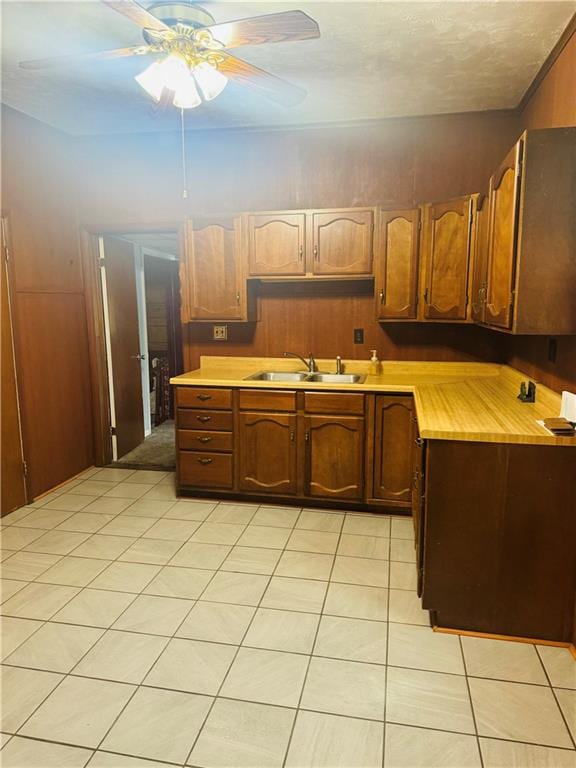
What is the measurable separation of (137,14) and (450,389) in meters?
2.33

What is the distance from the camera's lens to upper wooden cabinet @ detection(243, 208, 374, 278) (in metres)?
3.38

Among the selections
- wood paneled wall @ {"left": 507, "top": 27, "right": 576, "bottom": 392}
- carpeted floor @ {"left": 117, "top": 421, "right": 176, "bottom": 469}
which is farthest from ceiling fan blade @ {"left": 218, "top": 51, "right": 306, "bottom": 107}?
carpeted floor @ {"left": 117, "top": 421, "right": 176, "bottom": 469}

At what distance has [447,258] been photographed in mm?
3215

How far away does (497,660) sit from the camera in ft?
6.61

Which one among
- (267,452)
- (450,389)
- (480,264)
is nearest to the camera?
(480,264)

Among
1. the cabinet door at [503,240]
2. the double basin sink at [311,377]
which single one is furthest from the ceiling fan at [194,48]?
the double basin sink at [311,377]

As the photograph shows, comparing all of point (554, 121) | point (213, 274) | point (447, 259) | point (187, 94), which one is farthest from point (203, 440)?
point (554, 121)

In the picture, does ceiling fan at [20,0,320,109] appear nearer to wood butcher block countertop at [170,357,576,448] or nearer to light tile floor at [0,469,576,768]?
wood butcher block countertop at [170,357,576,448]

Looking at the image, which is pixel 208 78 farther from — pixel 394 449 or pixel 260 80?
pixel 394 449

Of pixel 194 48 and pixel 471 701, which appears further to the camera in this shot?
pixel 194 48

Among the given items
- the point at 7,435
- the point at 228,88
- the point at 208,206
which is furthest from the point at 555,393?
the point at 7,435

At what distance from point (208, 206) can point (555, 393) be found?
2771 mm

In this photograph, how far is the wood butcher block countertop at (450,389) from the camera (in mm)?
2084

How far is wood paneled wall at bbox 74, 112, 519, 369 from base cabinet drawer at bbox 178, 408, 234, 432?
0.69 metres
